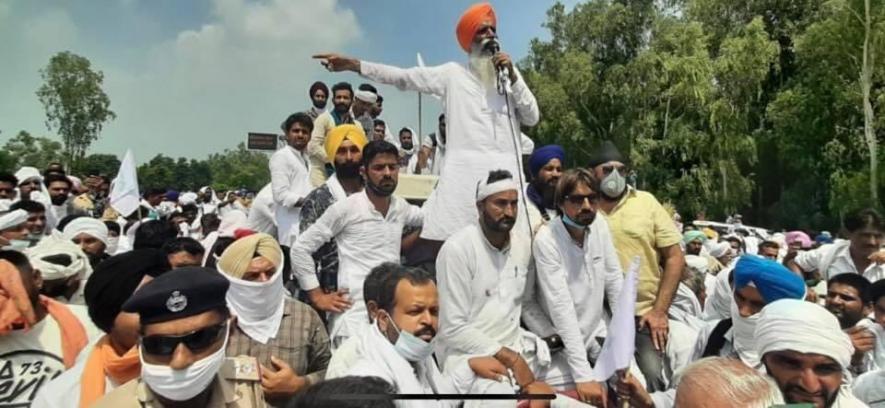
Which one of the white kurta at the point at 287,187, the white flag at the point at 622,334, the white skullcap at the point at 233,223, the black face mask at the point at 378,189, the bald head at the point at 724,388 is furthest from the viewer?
the white skullcap at the point at 233,223

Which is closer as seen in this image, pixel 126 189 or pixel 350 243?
pixel 350 243

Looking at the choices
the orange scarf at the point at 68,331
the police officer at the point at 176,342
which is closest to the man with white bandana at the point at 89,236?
the orange scarf at the point at 68,331

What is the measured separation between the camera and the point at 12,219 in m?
4.88

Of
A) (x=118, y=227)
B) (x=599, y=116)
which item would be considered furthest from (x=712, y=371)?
(x=599, y=116)

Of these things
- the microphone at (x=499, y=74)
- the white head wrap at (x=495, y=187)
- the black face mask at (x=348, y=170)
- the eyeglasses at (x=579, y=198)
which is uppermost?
the microphone at (x=499, y=74)

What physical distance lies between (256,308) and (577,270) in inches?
66.5

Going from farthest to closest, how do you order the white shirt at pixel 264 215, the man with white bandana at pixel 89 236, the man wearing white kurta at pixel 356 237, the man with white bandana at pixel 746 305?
the white shirt at pixel 264 215
the man with white bandana at pixel 89 236
the man wearing white kurta at pixel 356 237
the man with white bandana at pixel 746 305

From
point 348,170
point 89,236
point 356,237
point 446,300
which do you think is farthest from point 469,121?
point 89,236

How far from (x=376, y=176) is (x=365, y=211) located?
0.22 meters

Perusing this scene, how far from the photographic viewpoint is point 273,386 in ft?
9.47

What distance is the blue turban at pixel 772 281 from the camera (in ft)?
11.0

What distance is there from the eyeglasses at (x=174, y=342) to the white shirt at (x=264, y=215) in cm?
397

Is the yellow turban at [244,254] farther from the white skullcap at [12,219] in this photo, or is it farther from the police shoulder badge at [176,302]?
the white skullcap at [12,219]

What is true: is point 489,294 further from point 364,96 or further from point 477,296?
point 364,96
